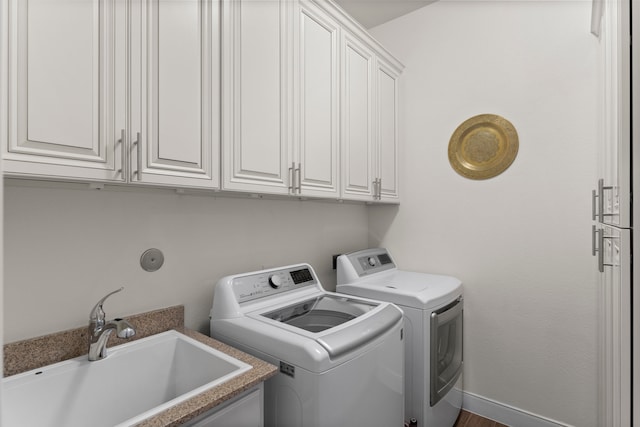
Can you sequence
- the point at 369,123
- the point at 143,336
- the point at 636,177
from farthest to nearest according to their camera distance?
1. the point at 369,123
2. the point at 143,336
3. the point at 636,177

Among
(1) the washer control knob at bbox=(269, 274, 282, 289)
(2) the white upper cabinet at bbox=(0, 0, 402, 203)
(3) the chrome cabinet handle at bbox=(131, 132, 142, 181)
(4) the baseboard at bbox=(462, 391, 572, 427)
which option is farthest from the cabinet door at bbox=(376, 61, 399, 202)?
(3) the chrome cabinet handle at bbox=(131, 132, 142, 181)

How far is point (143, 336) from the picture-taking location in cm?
141

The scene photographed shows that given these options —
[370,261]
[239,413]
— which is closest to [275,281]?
[239,413]

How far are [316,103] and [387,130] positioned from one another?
0.77 meters

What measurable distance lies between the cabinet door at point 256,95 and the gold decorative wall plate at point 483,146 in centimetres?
129

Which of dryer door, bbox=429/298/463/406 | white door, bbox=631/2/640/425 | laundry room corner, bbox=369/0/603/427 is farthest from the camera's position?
laundry room corner, bbox=369/0/603/427

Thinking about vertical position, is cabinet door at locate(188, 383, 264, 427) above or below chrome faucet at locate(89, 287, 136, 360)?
below

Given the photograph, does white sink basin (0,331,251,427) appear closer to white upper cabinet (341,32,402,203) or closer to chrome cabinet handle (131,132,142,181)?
chrome cabinet handle (131,132,142,181)

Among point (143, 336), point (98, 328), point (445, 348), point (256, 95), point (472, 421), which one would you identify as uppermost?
point (256, 95)

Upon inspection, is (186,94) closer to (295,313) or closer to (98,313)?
(98,313)

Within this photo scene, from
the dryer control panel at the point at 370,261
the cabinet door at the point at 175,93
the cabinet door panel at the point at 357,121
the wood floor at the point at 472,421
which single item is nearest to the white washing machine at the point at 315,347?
the dryer control panel at the point at 370,261

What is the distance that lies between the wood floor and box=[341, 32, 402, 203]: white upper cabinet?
1.47 m

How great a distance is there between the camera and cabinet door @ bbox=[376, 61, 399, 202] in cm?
230

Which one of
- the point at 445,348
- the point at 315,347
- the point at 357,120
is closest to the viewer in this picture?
the point at 315,347
